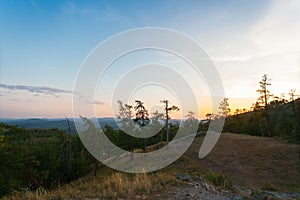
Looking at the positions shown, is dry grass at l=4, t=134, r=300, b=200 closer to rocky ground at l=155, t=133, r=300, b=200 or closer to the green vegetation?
rocky ground at l=155, t=133, r=300, b=200

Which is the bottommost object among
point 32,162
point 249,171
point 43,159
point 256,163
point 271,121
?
point 43,159

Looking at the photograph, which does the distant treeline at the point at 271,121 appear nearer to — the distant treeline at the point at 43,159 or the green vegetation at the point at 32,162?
the distant treeline at the point at 43,159

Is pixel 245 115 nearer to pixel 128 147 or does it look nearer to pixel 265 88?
pixel 265 88

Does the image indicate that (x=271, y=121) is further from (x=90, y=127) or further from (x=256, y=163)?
(x=90, y=127)

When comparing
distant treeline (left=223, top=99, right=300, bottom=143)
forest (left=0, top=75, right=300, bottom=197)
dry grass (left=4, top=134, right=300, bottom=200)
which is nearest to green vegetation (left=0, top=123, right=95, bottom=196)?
forest (left=0, top=75, right=300, bottom=197)

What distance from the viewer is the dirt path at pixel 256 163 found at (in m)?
12.2

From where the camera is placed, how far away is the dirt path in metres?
12.2

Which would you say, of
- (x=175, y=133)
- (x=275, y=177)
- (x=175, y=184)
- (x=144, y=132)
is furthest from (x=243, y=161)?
(x=175, y=133)

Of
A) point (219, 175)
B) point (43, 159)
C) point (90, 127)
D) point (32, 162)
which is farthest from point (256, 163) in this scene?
point (43, 159)

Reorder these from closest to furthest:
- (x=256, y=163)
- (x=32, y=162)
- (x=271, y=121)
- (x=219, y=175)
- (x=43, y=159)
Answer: (x=219, y=175) → (x=256, y=163) → (x=32, y=162) → (x=43, y=159) → (x=271, y=121)

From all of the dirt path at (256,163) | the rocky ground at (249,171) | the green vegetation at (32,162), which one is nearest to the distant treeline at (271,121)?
the dirt path at (256,163)

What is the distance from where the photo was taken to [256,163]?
15773mm

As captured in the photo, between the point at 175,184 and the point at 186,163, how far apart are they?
9.71 meters

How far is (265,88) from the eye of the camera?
2655cm
